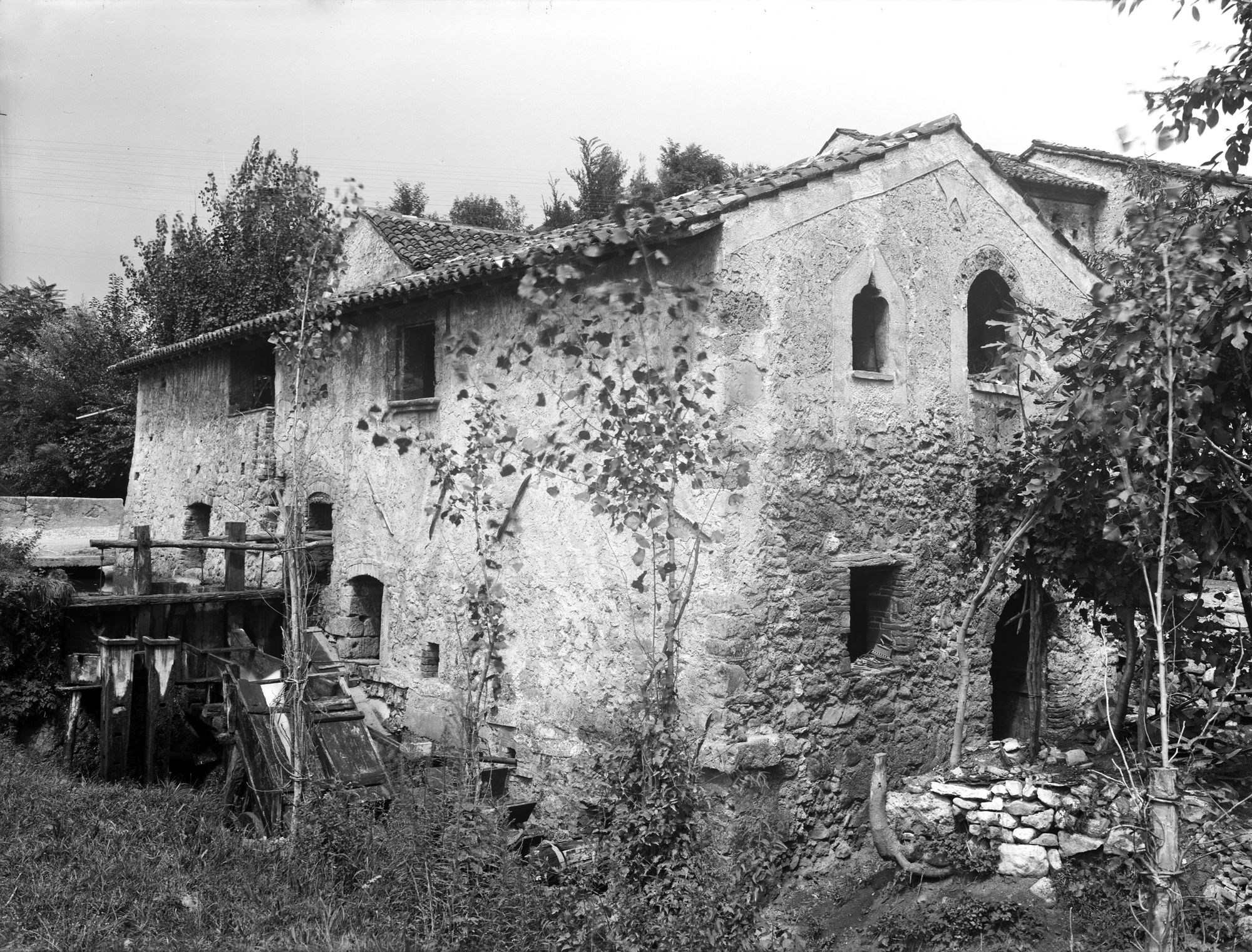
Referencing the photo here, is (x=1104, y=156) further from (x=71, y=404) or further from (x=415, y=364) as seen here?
(x=71, y=404)

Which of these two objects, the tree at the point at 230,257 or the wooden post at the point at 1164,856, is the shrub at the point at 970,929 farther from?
the tree at the point at 230,257

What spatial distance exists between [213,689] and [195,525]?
426 centimetres

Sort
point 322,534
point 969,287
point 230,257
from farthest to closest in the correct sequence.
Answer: point 230,257 → point 322,534 → point 969,287

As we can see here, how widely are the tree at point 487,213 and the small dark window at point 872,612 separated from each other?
20864 mm

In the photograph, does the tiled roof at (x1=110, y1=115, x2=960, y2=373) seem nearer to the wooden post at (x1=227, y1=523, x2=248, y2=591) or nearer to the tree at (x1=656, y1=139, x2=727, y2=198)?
the wooden post at (x1=227, y1=523, x2=248, y2=591)

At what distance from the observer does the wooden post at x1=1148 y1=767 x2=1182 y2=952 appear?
5066mm

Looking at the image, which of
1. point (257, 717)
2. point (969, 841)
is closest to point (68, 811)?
point (257, 717)

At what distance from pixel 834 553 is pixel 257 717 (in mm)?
4722

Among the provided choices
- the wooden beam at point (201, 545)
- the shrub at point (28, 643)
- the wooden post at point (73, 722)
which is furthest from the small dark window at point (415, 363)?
the wooden post at point (73, 722)

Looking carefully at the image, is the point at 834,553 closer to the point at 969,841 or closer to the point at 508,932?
the point at 969,841

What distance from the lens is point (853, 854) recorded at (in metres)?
8.02

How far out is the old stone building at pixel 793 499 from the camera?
7.66 m

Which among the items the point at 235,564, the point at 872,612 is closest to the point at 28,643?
the point at 235,564

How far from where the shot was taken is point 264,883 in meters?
6.39
